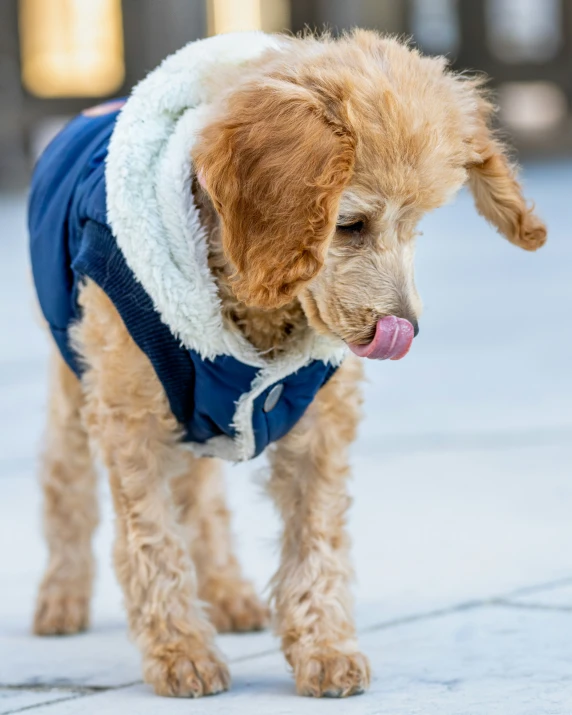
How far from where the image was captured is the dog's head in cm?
306

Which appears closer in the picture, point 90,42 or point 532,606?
point 532,606

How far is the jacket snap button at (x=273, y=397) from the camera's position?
11.5ft

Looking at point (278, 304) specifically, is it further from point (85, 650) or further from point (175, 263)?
point (85, 650)

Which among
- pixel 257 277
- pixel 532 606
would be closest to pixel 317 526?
pixel 532 606

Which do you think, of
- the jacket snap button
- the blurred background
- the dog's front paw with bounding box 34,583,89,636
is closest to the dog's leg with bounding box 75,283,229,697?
the jacket snap button

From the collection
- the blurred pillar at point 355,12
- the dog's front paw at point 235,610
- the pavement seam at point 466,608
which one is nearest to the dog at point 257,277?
the pavement seam at point 466,608

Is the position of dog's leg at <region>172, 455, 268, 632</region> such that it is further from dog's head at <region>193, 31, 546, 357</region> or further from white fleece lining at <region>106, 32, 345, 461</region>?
dog's head at <region>193, 31, 546, 357</region>

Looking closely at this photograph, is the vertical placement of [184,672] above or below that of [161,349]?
below

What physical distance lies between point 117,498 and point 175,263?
62 centimetres

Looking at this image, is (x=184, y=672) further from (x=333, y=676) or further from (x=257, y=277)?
(x=257, y=277)

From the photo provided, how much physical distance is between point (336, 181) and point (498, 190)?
2.56 feet

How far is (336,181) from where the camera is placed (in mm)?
3016

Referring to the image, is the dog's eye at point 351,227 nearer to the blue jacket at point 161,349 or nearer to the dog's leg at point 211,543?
the blue jacket at point 161,349

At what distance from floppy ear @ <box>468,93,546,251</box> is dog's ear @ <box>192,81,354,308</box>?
1.79 feet
